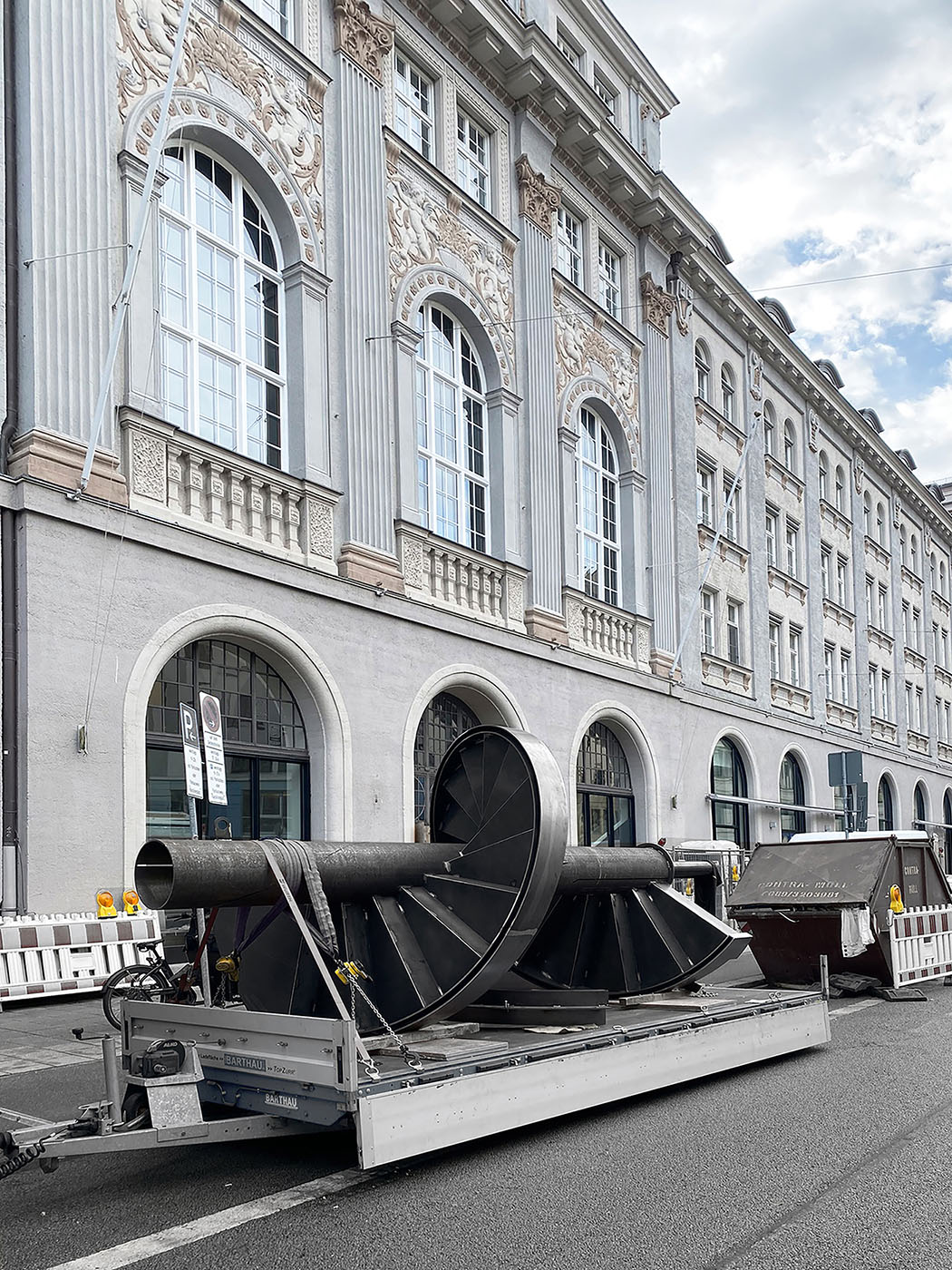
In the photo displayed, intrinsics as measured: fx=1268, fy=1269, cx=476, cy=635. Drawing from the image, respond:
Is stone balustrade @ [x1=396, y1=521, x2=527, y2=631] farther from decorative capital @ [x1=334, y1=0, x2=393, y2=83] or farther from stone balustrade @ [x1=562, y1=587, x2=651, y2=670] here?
decorative capital @ [x1=334, y1=0, x2=393, y2=83]

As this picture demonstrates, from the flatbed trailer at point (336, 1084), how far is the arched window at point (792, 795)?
2852 cm

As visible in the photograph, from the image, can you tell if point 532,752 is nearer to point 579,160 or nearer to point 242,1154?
point 242,1154

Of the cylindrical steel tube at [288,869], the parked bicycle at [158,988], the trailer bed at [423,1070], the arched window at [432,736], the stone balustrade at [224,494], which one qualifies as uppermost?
the stone balustrade at [224,494]

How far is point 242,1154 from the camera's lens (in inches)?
250

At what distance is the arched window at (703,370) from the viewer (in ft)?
108

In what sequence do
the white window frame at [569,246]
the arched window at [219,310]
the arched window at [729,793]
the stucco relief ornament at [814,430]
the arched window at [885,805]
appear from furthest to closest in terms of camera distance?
the arched window at [885,805]
the stucco relief ornament at [814,430]
the arched window at [729,793]
the white window frame at [569,246]
the arched window at [219,310]

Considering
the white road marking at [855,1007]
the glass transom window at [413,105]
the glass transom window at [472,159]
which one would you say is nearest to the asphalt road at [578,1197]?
the white road marking at [855,1007]

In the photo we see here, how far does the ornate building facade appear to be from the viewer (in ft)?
47.4

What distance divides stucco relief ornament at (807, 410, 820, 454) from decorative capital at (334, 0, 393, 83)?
2379cm

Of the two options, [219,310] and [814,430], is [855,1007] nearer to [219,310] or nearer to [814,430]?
[219,310]

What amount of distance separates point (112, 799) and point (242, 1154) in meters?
8.43

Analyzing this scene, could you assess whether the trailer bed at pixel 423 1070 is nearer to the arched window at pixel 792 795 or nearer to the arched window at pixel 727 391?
the arched window at pixel 792 795

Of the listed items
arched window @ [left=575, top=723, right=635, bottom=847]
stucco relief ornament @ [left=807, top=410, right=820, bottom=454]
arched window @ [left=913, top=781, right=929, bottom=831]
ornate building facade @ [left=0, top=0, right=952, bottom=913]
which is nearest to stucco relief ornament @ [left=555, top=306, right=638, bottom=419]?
ornate building facade @ [left=0, top=0, right=952, bottom=913]

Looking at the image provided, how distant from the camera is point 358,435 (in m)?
19.0
